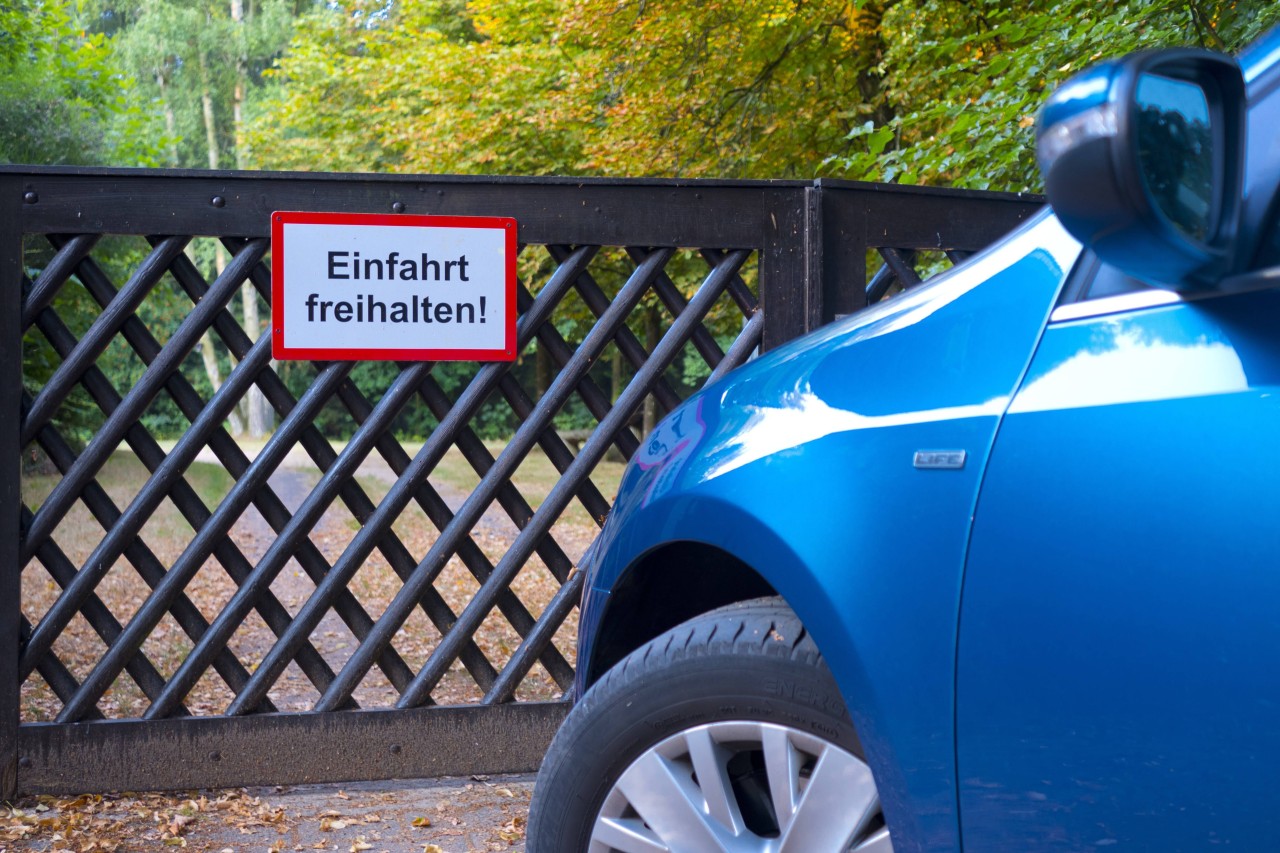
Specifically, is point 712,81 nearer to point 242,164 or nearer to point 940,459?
point 940,459

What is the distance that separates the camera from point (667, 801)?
210 centimetres

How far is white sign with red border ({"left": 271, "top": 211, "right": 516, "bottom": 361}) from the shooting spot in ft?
12.8

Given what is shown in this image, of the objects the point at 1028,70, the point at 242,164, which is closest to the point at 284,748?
the point at 1028,70

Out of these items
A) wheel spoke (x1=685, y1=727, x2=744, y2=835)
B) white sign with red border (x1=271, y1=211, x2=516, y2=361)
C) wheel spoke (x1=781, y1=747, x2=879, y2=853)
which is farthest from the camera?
white sign with red border (x1=271, y1=211, x2=516, y2=361)

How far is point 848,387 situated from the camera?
1.99 metres

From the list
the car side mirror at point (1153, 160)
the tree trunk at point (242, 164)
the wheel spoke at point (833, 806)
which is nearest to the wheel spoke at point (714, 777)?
the wheel spoke at point (833, 806)

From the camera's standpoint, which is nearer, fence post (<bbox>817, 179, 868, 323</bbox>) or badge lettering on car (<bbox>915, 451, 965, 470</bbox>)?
badge lettering on car (<bbox>915, 451, 965, 470</bbox>)

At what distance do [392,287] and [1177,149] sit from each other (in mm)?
2891

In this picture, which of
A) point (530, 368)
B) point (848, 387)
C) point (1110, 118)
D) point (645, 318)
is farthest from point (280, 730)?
point (530, 368)

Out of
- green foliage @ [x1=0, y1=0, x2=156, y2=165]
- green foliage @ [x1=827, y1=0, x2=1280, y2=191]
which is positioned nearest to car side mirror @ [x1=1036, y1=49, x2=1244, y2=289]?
green foliage @ [x1=827, y1=0, x2=1280, y2=191]

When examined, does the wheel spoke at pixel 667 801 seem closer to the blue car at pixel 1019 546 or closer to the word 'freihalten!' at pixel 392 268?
the blue car at pixel 1019 546

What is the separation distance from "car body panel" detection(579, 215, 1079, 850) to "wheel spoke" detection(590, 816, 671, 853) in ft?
1.54

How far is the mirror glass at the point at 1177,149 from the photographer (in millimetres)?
1423

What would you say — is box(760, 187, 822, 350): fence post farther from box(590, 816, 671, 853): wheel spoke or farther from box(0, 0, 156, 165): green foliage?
box(0, 0, 156, 165): green foliage
